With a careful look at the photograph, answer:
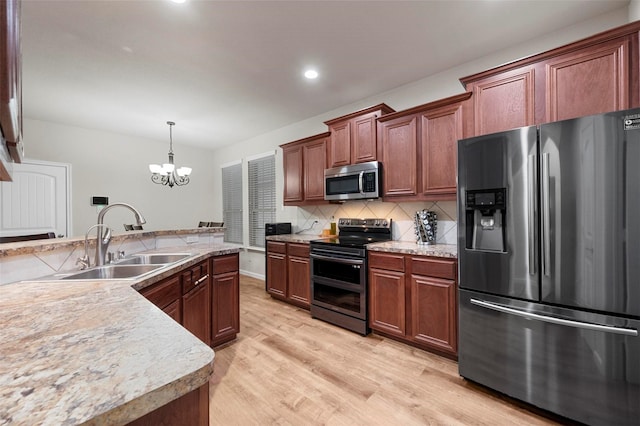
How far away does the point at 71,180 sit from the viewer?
436cm

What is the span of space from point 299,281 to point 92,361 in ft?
9.32

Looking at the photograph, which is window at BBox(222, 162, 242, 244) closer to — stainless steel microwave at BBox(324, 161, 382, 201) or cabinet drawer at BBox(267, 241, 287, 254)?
cabinet drawer at BBox(267, 241, 287, 254)

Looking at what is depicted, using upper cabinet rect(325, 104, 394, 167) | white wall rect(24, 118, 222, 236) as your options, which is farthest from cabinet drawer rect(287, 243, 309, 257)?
white wall rect(24, 118, 222, 236)

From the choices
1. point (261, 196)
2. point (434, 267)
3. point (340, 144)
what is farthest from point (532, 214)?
point (261, 196)

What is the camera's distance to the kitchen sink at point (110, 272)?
1.64m

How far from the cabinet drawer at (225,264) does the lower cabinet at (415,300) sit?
136cm

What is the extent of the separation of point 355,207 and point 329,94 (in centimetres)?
151

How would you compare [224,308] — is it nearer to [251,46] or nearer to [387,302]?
[387,302]

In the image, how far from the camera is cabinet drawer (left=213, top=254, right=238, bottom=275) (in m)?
2.41

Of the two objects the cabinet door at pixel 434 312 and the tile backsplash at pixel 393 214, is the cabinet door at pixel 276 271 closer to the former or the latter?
the tile backsplash at pixel 393 214

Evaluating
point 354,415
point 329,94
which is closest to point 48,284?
point 354,415

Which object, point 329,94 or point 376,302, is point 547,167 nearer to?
point 376,302

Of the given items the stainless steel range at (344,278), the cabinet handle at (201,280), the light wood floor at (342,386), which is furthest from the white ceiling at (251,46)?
the light wood floor at (342,386)

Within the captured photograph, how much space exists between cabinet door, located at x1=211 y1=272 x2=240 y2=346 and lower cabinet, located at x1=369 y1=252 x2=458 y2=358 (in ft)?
4.46
